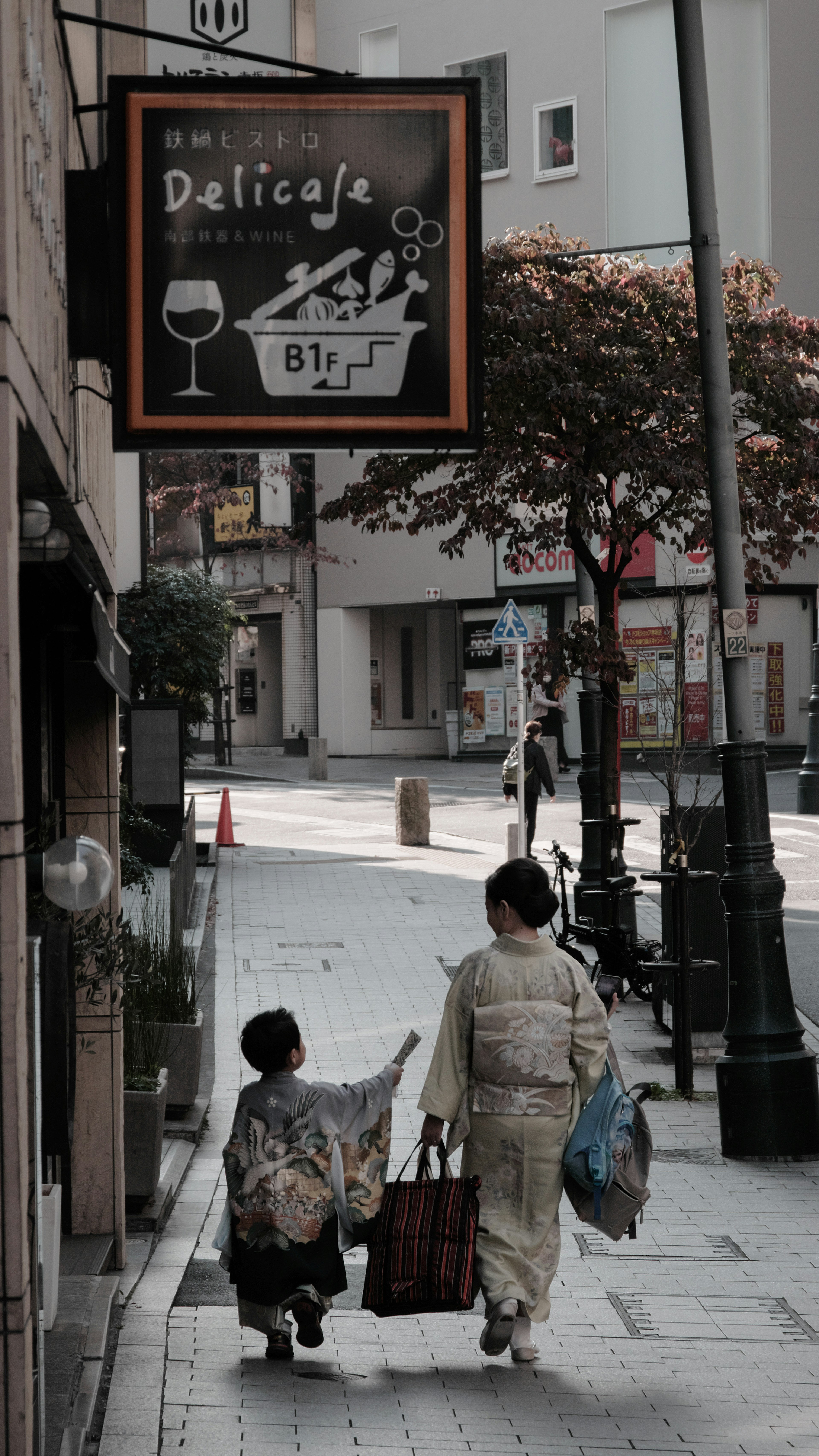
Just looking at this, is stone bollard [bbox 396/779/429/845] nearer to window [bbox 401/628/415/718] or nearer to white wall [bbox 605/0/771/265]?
white wall [bbox 605/0/771/265]

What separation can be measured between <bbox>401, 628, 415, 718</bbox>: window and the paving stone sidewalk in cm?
3323

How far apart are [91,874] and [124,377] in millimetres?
1448

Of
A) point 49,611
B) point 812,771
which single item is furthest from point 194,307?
point 812,771

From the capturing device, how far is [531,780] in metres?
20.1

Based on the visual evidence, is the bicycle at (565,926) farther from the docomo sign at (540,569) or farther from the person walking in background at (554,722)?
the docomo sign at (540,569)

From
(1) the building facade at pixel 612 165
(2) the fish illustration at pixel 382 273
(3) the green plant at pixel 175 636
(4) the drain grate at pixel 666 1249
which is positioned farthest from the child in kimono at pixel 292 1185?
(1) the building facade at pixel 612 165

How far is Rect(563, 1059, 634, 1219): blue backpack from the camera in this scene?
499 cm

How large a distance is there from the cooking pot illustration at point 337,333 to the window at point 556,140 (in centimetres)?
3159

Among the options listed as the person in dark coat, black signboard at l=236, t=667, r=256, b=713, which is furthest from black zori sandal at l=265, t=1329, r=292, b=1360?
black signboard at l=236, t=667, r=256, b=713

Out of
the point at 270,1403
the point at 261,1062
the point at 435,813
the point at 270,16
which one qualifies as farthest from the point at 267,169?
the point at 435,813

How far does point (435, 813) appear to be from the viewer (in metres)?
25.6

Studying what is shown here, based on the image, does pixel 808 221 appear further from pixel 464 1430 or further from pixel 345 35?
pixel 464 1430

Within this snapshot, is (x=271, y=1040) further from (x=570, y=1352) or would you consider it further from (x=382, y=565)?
(x=382, y=565)

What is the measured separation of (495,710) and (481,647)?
1.53m
